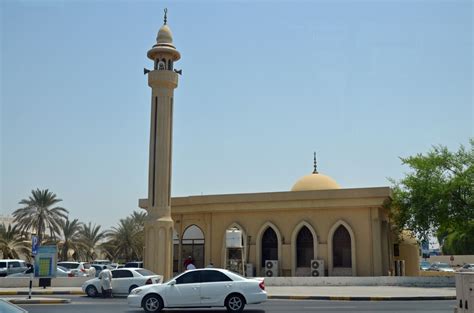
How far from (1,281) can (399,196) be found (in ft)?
72.8

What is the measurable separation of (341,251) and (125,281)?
1382cm

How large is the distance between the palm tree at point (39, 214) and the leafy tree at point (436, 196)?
29.2m

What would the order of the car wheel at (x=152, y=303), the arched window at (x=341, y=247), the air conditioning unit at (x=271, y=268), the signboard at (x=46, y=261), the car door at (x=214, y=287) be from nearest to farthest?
the car door at (x=214, y=287)
the car wheel at (x=152, y=303)
the signboard at (x=46, y=261)
the arched window at (x=341, y=247)
the air conditioning unit at (x=271, y=268)

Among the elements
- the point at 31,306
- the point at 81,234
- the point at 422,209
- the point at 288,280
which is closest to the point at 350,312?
the point at 31,306

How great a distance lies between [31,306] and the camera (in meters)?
18.2

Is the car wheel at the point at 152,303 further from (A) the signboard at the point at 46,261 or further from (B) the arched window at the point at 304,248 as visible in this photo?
(B) the arched window at the point at 304,248

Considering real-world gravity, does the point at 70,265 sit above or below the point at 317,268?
below

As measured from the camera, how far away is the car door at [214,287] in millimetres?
14766

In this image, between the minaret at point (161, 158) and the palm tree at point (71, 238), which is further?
the palm tree at point (71, 238)

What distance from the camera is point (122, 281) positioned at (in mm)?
22000

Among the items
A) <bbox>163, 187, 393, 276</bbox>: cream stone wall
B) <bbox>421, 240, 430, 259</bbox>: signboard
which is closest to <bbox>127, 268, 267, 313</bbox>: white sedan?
<bbox>163, 187, 393, 276</bbox>: cream stone wall

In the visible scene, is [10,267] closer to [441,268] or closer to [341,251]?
[341,251]

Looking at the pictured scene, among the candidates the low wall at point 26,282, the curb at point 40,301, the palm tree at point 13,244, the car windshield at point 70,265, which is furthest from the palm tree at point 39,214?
the curb at point 40,301

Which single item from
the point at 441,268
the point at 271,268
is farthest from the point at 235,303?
the point at 441,268
